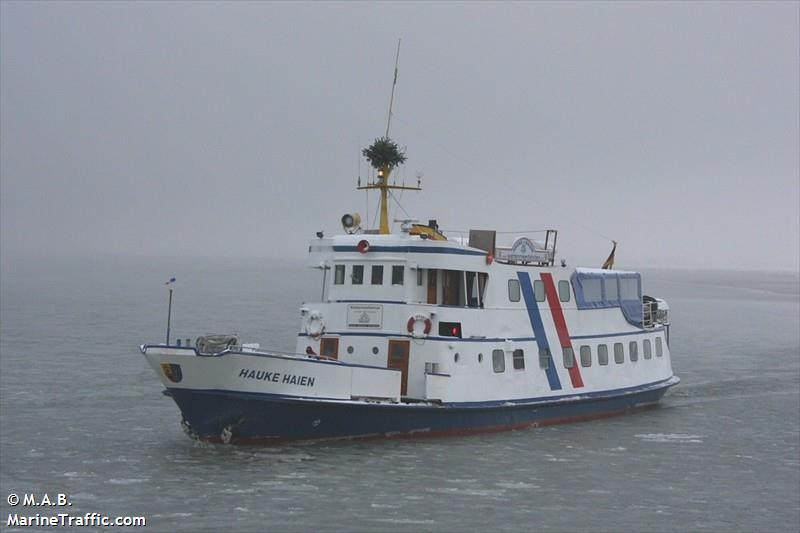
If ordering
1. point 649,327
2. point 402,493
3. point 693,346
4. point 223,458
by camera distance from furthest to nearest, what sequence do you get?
point 693,346
point 649,327
point 223,458
point 402,493

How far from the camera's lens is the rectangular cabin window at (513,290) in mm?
31875

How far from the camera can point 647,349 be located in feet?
124

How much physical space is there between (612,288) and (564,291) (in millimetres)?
3260

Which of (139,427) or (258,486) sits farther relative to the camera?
(139,427)

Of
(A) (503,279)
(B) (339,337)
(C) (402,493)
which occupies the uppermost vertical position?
(A) (503,279)

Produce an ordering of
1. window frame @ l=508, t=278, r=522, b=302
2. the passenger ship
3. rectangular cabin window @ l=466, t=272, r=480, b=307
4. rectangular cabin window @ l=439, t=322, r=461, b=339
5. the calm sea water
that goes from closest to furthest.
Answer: the calm sea water < the passenger ship < rectangular cabin window @ l=439, t=322, r=461, b=339 < rectangular cabin window @ l=466, t=272, r=480, b=307 < window frame @ l=508, t=278, r=522, b=302

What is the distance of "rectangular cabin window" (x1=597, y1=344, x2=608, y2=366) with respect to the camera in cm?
3500

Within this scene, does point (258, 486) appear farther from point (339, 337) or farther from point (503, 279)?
point (503, 279)

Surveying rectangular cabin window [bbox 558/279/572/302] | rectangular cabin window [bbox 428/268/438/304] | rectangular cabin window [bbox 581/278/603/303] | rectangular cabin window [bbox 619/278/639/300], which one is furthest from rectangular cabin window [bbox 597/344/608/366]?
rectangular cabin window [bbox 428/268/438/304]

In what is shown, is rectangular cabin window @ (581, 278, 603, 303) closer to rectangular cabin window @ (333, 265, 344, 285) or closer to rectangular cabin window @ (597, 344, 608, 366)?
rectangular cabin window @ (597, 344, 608, 366)

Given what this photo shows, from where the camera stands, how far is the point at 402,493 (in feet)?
75.9

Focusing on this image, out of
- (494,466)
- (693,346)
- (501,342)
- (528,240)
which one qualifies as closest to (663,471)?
(494,466)

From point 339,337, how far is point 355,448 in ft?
13.6

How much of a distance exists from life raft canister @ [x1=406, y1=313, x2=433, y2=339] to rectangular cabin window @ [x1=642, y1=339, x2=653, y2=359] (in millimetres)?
11472
